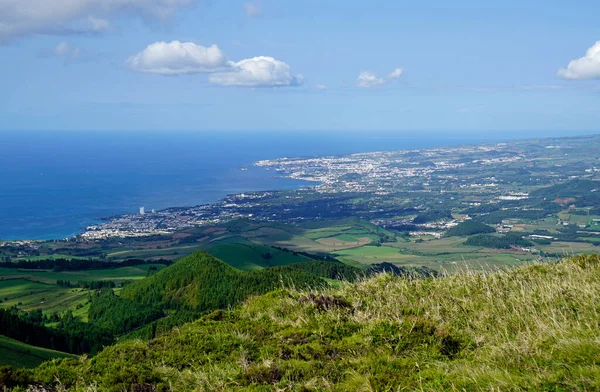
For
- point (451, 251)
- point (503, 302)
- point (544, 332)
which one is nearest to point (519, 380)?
point (544, 332)

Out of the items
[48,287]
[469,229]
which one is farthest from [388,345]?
[469,229]

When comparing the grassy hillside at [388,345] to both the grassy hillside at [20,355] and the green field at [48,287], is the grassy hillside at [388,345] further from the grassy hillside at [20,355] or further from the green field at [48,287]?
the green field at [48,287]

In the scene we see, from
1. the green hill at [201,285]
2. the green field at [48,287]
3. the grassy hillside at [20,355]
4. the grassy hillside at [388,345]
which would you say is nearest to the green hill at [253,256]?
the green field at [48,287]

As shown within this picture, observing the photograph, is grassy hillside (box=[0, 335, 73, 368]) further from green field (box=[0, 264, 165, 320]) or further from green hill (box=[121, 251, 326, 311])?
green field (box=[0, 264, 165, 320])

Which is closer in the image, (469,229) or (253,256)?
(253,256)

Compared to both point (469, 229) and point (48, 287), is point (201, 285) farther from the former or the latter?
point (469, 229)

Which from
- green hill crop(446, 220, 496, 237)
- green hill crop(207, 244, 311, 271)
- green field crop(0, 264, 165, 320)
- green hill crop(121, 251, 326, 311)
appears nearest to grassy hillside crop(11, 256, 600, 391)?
green hill crop(121, 251, 326, 311)
